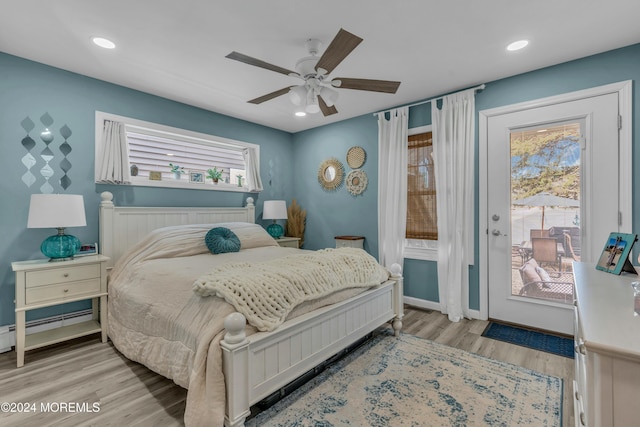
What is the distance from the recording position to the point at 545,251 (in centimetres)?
289

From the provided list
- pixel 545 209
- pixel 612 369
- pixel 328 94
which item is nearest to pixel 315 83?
pixel 328 94

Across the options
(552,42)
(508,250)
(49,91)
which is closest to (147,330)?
(49,91)

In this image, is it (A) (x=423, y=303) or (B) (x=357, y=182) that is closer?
(A) (x=423, y=303)

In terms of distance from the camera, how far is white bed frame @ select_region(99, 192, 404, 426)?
58.3 inches

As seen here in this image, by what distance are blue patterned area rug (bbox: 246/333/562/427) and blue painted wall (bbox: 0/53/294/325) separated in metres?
2.56

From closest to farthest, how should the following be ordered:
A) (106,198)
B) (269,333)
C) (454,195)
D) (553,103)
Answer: (269,333), (553,103), (106,198), (454,195)

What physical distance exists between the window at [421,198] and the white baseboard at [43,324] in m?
3.60

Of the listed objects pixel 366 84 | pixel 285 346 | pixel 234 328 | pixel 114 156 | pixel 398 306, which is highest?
pixel 366 84

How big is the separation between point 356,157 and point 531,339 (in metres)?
2.85

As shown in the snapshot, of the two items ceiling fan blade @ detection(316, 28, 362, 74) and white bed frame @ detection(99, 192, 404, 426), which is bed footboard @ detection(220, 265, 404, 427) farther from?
ceiling fan blade @ detection(316, 28, 362, 74)

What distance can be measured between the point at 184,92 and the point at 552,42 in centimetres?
354

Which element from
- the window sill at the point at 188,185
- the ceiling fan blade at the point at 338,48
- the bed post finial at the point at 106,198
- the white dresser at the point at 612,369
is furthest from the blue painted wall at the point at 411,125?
the bed post finial at the point at 106,198

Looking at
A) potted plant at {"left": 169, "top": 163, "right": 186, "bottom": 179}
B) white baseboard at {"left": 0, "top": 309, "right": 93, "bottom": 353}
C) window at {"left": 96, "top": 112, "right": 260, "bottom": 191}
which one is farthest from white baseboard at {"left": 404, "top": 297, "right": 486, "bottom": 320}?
white baseboard at {"left": 0, "top": 309, "right": 93, "bottom": 353}

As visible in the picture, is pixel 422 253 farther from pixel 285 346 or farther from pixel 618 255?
pixel 285 346
